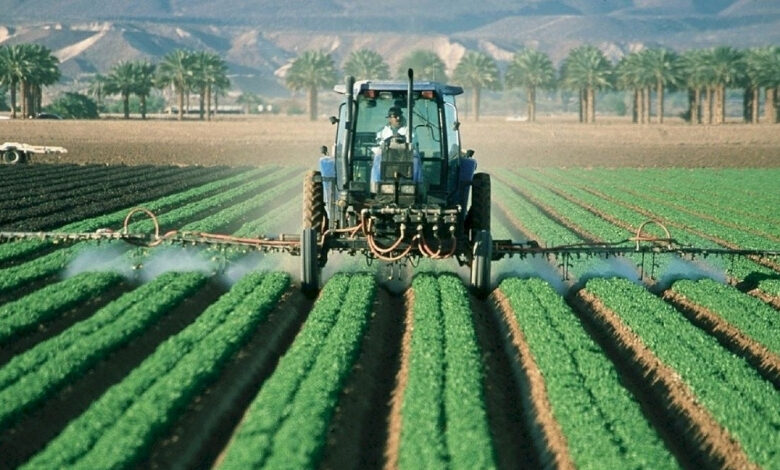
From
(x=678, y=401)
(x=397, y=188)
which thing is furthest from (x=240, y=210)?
(x=678, y=401)

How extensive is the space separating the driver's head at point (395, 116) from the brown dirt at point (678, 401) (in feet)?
12.5

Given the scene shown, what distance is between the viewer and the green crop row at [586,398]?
325 inches

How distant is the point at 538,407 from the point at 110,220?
1411cm

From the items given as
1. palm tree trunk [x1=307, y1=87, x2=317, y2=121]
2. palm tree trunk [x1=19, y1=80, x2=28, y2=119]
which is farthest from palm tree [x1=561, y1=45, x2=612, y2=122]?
palm tree trunk [x1=19, y1=80, x2=28, y2=119]

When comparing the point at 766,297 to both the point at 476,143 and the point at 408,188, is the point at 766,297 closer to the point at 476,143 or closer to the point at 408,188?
the point at 408,188

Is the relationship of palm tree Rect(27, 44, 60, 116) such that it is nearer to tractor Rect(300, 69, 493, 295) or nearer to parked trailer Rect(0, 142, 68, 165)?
parked trailer Rect(0, 142, 68, 165)

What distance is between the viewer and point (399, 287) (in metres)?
15.6

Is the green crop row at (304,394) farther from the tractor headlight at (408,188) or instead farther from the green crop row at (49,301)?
the green crop row at (49,301)

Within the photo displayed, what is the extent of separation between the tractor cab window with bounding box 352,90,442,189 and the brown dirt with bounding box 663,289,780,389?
387 centimetres

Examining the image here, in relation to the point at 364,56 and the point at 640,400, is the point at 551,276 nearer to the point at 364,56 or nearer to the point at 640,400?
the point at 640,400

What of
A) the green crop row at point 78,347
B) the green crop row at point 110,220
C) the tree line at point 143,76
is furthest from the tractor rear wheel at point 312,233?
the tree line at point 143,76

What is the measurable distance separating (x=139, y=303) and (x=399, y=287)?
4134 millimetres

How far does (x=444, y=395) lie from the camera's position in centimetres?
968

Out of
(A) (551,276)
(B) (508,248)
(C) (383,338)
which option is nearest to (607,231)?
(A) (551,276)
